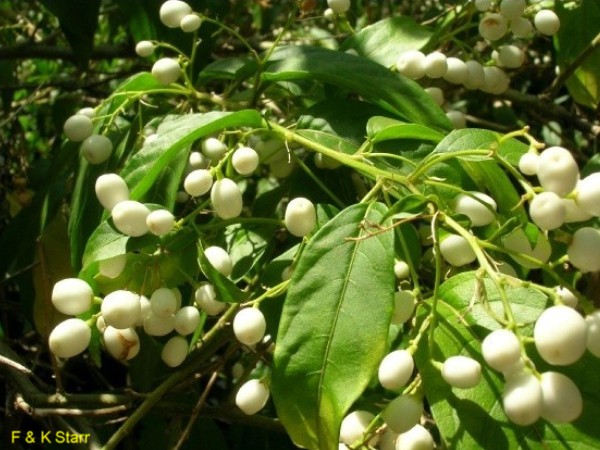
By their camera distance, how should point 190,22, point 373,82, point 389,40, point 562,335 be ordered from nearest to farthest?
point 562,335
point 373,82
point 190,22
point 389,40

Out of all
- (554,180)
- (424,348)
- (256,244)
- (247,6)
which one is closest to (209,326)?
(256,244)

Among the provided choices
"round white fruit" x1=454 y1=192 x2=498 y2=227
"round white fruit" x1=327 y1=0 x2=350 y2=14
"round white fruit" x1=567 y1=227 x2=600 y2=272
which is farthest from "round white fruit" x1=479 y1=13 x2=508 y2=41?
"round white fruit" x1=567 y1=227 x2=600 y2=272

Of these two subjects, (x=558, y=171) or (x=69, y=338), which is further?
(x=69, y=338)

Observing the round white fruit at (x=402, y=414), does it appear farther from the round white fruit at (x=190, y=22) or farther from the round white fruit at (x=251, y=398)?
the round white fruit at (x=190, y=22)

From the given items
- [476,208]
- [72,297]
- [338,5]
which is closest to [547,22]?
[338,5]

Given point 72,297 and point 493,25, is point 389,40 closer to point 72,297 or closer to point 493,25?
point 493,25
